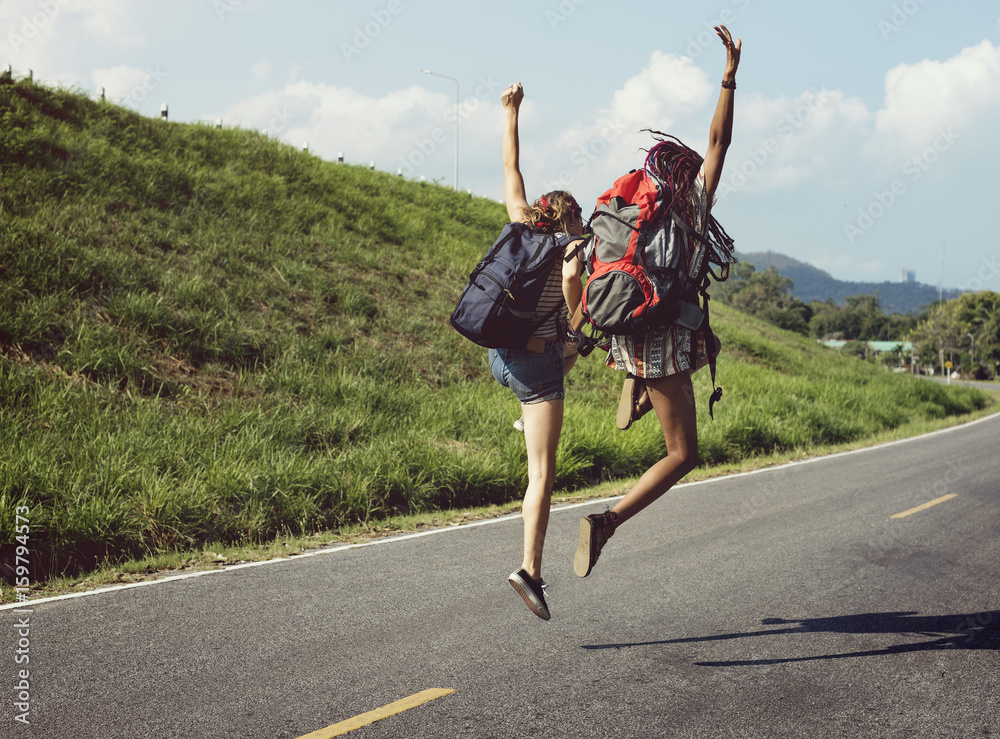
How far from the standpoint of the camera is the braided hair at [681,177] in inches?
147

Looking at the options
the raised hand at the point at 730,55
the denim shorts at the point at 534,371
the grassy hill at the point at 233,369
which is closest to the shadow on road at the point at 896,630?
the denim shorts at the point at 534,371

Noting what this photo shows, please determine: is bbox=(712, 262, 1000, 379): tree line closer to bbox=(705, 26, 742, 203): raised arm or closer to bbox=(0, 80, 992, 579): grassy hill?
bbox=(0, 80, 992, 579): grassy hill

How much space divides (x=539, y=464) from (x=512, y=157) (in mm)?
1633

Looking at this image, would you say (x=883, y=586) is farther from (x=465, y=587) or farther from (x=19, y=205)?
(x=19, y=205)

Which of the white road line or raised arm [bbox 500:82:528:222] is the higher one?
raised arm [bbox 500:82:528:222]

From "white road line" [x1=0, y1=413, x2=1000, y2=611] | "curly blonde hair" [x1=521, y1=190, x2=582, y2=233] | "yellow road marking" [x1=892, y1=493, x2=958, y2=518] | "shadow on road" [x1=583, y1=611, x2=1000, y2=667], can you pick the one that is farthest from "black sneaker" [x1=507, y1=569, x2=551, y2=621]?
"yellow road marking" [x1=892, y1=493, x2=958, y2=518]

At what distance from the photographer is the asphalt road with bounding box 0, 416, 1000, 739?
344cm

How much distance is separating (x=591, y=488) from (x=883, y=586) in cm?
517

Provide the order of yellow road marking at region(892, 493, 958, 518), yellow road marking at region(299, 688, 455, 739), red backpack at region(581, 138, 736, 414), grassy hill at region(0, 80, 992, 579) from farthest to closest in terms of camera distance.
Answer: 1. yellow road marking at region(892, 493, 958, 518)
2. grassy hill at region(0, 80, 992, 579)
3. red backpack at region(581, 138, 736, 414)
4. yellow road marking at region(299, 688, 455, 739)

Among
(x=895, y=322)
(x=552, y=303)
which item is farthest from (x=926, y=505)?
(x=895, y=322)

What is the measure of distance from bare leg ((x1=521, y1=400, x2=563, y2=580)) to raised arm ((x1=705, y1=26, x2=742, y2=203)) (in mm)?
1332

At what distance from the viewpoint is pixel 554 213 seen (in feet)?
13.1

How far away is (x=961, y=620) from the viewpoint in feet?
15.9

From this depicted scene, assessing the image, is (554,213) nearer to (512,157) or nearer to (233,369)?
(512,157)
